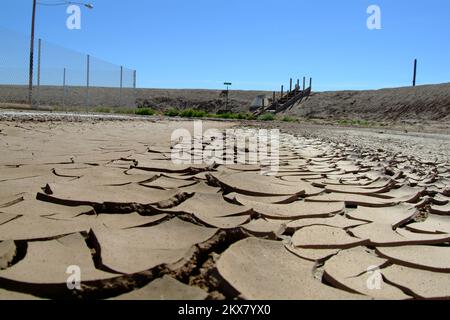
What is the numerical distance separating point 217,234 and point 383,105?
83.0 ft

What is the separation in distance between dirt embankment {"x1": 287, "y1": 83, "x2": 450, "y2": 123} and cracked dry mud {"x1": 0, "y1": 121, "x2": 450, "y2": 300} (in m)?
19.1

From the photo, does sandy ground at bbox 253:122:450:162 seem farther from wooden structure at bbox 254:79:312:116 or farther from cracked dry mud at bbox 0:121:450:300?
wooden structure at bbox 254:79:312:116

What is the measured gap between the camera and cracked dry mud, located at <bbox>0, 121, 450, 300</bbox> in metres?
1.08

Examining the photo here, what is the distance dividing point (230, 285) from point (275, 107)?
86.4 feet

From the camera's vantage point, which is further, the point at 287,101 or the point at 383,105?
A: the point at 287,101

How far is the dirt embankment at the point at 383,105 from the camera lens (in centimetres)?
2156

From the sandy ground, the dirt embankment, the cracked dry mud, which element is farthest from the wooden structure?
the cracked dry mud

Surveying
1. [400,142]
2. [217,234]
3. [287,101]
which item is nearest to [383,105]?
[287,101]

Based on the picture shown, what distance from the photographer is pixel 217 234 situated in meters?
1.44

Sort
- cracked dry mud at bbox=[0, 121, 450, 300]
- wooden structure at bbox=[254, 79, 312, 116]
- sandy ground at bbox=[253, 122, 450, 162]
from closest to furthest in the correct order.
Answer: cracked dry mud at bbox=[0, 121, 450, 300] → sandy ground at bbox=[253, 122, 450, 162] → wooden structure at bbox=[254, 79, 312, 116]

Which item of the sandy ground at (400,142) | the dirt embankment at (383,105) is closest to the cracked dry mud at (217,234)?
the sandy ground at (400,142)

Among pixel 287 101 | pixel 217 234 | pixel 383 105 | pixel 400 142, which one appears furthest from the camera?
pixel 287 101

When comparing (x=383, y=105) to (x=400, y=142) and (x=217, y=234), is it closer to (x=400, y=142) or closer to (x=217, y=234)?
(x=400, y=142)
